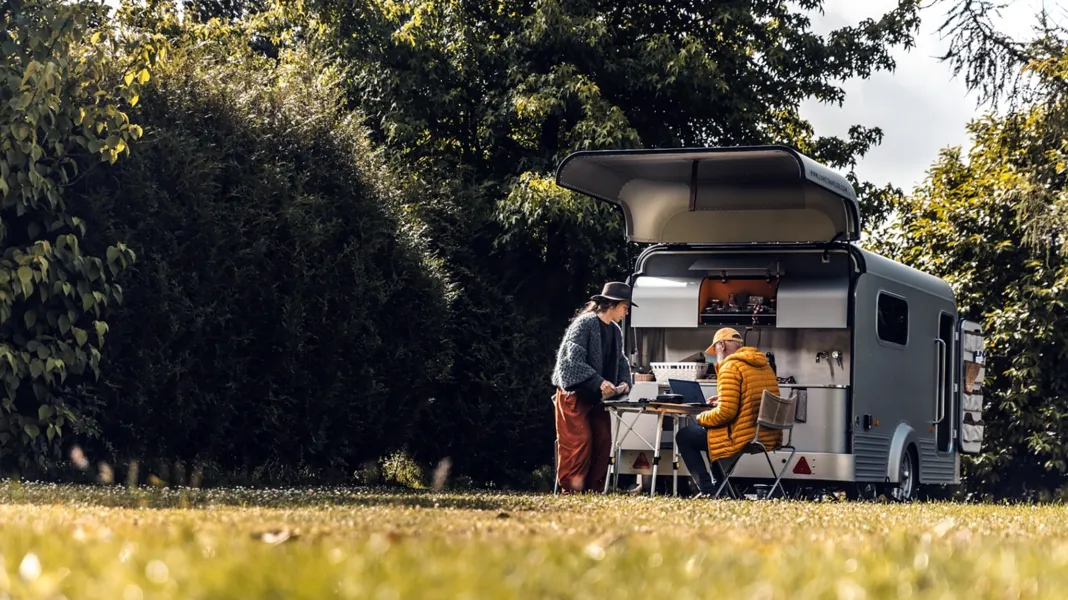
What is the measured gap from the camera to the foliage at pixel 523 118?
57.4 ft

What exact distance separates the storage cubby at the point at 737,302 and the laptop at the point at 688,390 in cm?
96

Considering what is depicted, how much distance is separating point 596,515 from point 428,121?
11550 millimetres

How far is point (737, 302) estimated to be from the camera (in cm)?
1402

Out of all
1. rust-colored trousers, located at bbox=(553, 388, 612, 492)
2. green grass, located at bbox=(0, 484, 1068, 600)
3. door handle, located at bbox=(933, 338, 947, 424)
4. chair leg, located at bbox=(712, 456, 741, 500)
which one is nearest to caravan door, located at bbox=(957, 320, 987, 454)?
door handle, located at bbox=(933, 338, 947, 424)

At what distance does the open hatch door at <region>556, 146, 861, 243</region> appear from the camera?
43.3 ft

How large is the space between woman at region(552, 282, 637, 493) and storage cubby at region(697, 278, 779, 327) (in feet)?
4.70

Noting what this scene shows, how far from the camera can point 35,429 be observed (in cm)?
1180

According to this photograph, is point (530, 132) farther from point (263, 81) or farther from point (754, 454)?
point (754, 454)

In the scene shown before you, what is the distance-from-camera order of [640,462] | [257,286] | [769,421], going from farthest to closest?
[257,286] → [640,462] → [769,421]

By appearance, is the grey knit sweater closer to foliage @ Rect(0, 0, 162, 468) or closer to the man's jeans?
the man's jeans

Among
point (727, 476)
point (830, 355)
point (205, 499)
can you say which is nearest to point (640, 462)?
point (727, 476)

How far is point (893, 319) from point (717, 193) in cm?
209

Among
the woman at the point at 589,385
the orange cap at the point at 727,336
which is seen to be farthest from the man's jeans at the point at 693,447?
the orange cap at the point at 727,336

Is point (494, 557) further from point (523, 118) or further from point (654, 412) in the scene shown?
point (523, 118)
